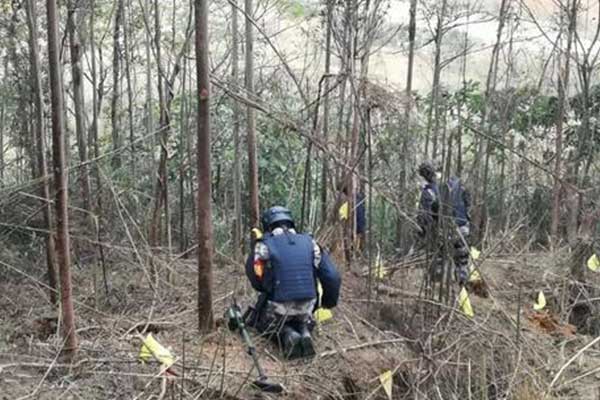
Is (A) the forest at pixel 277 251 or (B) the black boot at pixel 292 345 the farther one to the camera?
(B) the black boot at pixel 292 345

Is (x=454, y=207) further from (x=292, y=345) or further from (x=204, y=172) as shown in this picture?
(x=204, y=172)

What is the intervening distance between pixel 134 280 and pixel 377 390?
9.78 feet

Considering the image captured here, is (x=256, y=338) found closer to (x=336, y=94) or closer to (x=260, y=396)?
(x=260, y=396)

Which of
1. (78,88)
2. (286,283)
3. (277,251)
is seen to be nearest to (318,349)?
(286,283)

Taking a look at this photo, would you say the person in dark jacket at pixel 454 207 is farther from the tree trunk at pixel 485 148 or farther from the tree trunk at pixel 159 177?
the tree trunk at pixel 159 177

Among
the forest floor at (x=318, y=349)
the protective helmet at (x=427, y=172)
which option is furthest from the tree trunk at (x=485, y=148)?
the forest floor at (x=318, y=349)

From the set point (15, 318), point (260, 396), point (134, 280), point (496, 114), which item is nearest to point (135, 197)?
point (134, 280)

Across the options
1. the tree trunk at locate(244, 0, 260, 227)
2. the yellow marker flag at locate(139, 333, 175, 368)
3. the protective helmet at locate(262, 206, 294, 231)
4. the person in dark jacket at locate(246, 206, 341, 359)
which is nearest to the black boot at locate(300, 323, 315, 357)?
the person in dark jacket at locate(246, 206, 341, 359)

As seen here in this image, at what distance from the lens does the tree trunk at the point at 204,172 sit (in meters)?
4.84

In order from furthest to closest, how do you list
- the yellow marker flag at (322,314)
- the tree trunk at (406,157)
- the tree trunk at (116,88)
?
the tree trunk at (116,88) < the tree trunk at (406,157) < the yellow marker flag at (322,314)

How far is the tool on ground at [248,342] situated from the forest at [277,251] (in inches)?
0.5

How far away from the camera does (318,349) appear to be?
5418mm

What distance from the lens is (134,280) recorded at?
6.95 meters

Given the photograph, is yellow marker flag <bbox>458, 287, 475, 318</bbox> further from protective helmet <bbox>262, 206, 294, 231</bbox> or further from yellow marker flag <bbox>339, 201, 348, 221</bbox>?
yellow marker flag <bbox>339, 201, 348, 221</bbox>
